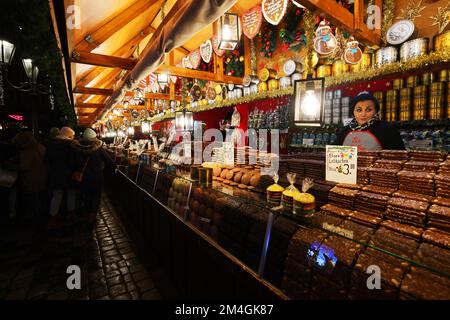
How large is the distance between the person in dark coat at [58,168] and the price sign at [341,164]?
561 centimetres

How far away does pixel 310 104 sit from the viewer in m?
4.22

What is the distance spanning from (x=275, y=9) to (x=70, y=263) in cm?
616

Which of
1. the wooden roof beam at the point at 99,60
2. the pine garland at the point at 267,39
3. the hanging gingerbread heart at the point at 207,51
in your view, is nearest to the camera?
the wooden roof beam at the point at 99,60

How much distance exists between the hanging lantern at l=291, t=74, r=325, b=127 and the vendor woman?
0.60 metres

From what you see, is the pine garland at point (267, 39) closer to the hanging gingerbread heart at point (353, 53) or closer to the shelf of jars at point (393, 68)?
the shelf of jars at point (393, 68)

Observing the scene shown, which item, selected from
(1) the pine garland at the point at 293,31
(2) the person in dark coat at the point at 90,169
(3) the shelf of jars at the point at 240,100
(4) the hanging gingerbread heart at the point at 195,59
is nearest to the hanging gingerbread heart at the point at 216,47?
(4) the hanging gingerbread heart at the point at 195,59

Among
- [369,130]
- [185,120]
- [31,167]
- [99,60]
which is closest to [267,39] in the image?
[185,120]

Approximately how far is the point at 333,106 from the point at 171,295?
554cm

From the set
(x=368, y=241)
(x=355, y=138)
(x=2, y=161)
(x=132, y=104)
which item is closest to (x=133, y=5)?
(x=2, y=161)

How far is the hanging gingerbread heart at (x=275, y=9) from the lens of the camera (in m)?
4.53

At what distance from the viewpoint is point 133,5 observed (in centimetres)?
607

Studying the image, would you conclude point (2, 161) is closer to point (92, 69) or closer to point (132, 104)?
point (92, 69)

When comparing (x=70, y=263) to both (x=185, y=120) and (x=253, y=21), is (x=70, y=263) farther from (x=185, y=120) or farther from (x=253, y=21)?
(x=253, y=21)

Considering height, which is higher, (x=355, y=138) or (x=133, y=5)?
(x=133, y=5)
